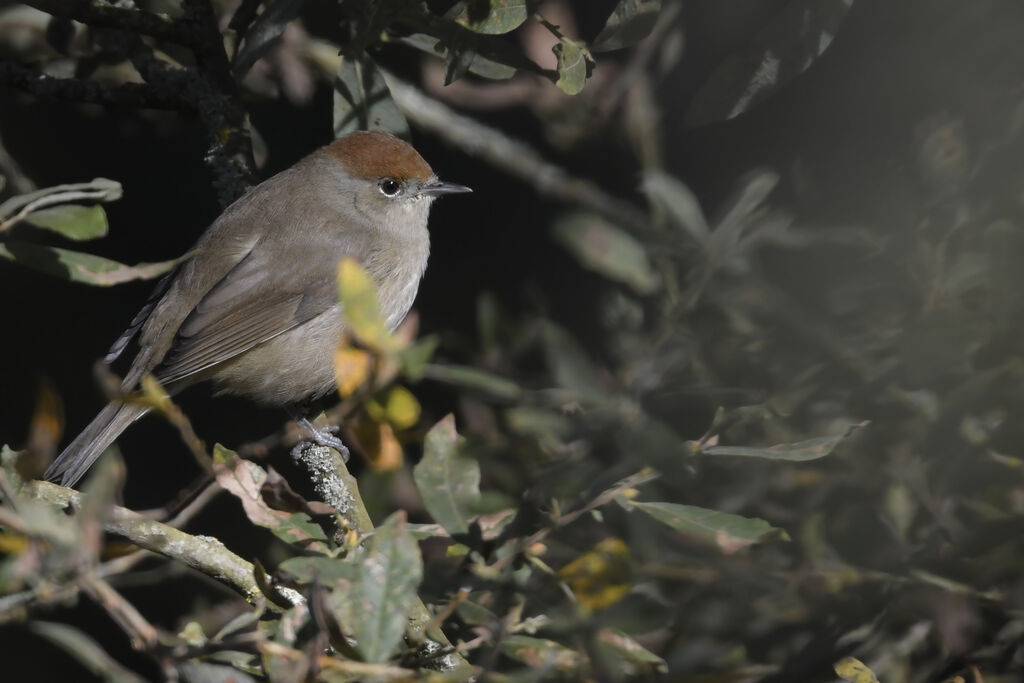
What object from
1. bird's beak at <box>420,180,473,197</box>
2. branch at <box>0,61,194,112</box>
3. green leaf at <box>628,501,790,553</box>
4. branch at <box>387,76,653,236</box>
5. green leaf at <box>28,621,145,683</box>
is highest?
green leaf at <box>628,501,790,553</box>

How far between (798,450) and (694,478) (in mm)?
145

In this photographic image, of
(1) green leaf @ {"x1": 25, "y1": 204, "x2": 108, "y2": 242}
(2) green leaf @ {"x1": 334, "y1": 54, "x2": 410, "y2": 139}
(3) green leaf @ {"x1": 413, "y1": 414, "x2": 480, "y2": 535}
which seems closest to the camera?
(3) green leaf @ {"x1": 413, "y1": 414, "x2": 480, "y2": 535}

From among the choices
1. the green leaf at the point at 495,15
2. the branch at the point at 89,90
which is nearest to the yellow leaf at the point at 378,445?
the green leaf at the point at 495,15

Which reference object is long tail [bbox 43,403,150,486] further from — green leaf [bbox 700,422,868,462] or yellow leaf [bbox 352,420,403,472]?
green leaf [bbox 700,422,868,462]

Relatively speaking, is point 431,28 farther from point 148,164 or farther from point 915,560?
point 148,164

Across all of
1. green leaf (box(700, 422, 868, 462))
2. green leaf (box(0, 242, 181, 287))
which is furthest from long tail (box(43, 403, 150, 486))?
green leaf (box(700, 422, 868, 462))

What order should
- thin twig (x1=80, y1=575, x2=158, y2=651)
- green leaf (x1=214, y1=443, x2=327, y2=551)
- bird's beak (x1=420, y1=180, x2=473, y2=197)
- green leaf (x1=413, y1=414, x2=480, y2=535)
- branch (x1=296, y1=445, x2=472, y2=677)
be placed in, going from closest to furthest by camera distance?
1. thin twig (x1=80, y1=575, x2=158, y2=651)
2. green leaf (x1=413, y1=414, x2=480, y2=535)
3. green leaf (x1=214, y1=443, x2=327, y2=551)
4. branch (x1=296, y1=445, x2=472, y2=677)
5. bird's beak (x1=420, y1=180, x2=473, y2=197)

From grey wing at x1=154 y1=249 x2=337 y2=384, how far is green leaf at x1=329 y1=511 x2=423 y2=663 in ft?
6.50

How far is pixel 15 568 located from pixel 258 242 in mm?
2225

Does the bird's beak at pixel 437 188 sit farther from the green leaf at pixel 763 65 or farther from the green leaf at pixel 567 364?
the green leaf at pixel 567 364

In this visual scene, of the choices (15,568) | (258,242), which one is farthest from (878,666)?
(258,242)

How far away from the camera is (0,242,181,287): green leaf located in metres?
1.62

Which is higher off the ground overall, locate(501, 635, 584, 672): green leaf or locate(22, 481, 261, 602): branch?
locate(501, 635, 584, 672): green leaf

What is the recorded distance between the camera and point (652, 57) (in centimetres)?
339
